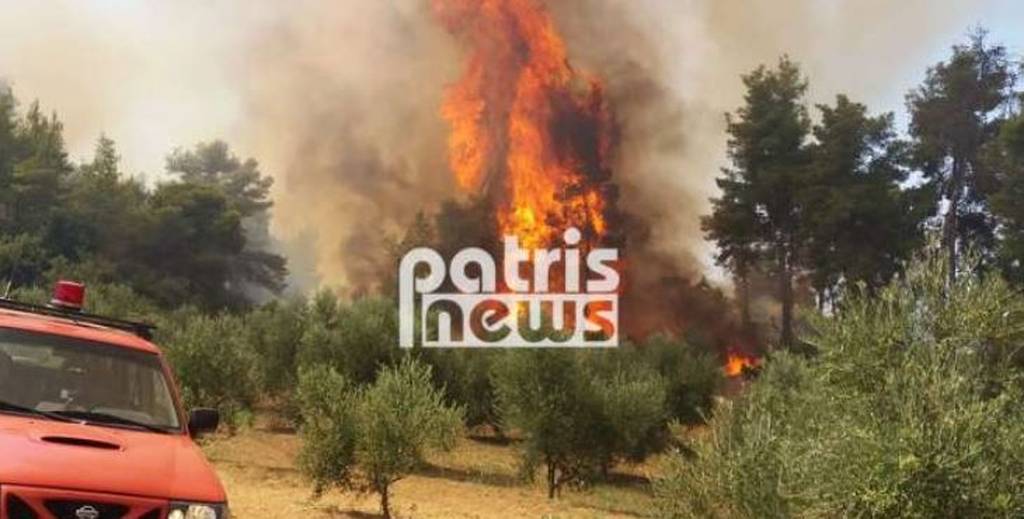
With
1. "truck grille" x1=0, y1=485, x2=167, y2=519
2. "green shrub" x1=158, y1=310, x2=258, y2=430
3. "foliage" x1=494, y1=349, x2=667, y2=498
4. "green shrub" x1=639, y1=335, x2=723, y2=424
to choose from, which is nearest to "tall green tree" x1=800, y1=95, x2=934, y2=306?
"green shrub" x1=639, y1=335, x2=723, y2=424

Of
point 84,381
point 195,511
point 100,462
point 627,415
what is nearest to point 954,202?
point 627,415

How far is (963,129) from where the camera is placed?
1986 inches

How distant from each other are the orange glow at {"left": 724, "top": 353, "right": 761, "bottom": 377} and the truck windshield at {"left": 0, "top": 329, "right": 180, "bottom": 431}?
1966 inches

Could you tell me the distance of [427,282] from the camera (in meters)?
52.8

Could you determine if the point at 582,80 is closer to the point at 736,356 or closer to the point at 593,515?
the point at 736,356

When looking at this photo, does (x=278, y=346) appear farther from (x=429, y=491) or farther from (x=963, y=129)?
(x=963, y=129)

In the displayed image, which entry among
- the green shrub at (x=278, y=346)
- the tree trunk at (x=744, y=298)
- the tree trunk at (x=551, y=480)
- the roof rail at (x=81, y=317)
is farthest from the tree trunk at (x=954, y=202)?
the roof rail at (x=81, y=317)

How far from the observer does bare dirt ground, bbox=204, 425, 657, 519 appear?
16784 millimetres

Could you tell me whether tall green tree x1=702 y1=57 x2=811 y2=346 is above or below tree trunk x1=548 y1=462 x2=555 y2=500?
above

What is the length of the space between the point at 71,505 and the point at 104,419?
147 centimetres

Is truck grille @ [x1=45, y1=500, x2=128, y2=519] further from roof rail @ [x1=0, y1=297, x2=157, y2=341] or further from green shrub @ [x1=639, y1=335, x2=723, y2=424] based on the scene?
green shrub @ [x1=639, y1=335, x2=723, y2=424]

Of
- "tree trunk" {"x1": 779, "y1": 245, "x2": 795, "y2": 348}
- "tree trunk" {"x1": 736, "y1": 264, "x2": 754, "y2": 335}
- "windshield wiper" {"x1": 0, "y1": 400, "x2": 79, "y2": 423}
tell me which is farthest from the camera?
"tree trunk" {"x1": 736, "y1": 264, "x2": 754, "y2": 335}

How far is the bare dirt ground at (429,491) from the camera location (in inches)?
661

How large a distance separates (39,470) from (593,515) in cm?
1418
